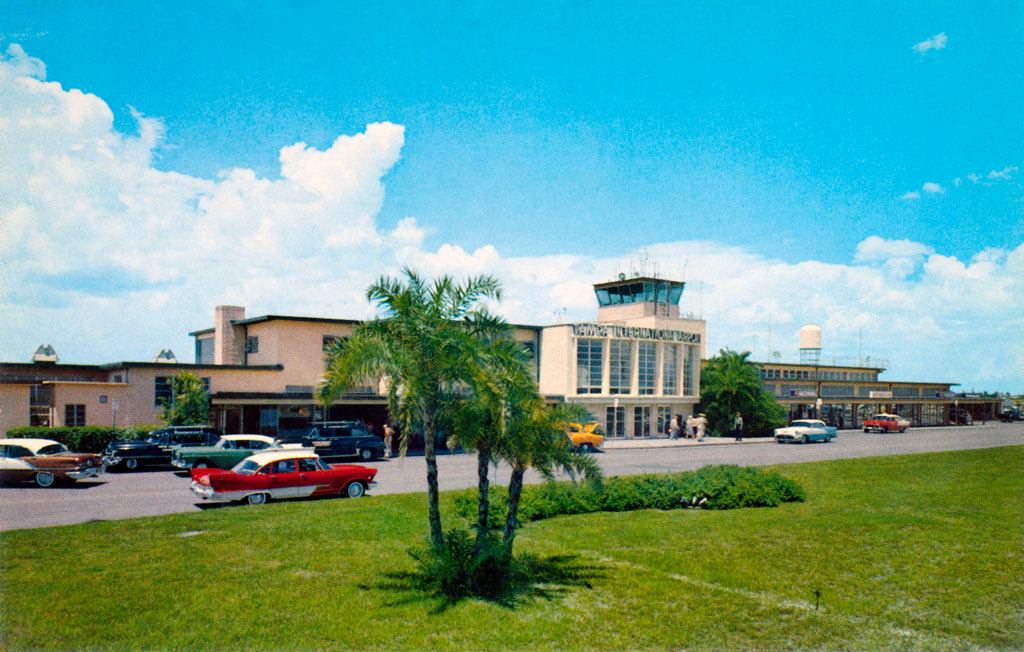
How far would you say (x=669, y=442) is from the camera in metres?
47.2

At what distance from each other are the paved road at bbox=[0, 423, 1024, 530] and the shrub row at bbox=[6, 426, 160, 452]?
6.29 meters

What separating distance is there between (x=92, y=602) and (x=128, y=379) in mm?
28358

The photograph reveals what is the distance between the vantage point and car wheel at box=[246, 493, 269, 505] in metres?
18.5

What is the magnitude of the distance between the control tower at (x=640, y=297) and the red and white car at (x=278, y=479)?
133ft

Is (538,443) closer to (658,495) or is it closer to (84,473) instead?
(658,495)

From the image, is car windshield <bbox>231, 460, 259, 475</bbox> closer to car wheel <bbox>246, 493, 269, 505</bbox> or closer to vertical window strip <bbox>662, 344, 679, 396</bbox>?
car wheel <bbox>246, 493, 269, 505</bbox>

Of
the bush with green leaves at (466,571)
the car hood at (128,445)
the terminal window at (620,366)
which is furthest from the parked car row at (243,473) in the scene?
the terminal window at (620,366)

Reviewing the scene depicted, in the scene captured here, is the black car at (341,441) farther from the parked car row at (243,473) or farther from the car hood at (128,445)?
the parked car row at (243,473)

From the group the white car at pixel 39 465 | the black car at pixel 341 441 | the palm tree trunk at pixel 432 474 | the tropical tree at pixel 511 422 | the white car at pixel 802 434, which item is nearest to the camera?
the tropical tree at pixel 511 422

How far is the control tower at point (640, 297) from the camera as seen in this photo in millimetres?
57688

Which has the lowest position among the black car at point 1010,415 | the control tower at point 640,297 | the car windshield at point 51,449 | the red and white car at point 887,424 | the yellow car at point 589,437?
the black car at point 1010,415

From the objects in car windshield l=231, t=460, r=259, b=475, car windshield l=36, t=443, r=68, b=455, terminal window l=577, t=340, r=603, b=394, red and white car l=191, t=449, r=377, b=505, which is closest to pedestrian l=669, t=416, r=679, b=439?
terminal window l=577, t=340, r=603, b=394

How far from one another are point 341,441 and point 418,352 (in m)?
21.0

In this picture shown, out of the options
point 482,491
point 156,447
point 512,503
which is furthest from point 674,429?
point 482,491
